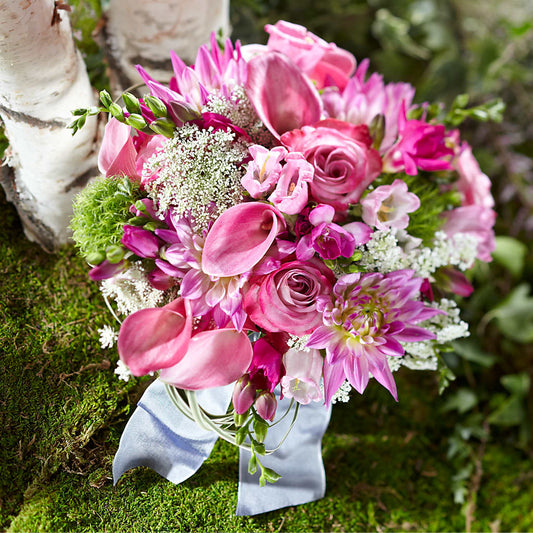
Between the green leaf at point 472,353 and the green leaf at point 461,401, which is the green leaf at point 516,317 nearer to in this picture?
the green leaf at point 472,353

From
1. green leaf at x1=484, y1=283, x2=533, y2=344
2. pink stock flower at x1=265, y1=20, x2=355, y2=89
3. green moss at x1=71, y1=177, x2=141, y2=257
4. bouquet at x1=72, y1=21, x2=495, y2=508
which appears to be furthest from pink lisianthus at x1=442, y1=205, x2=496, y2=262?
green moss at x1=71, y1=177, x2=141, y2=257

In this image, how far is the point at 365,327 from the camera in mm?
511

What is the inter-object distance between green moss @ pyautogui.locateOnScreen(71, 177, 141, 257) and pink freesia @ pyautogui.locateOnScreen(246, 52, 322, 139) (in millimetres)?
182

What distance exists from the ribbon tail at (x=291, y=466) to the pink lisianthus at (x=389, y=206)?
27 cm

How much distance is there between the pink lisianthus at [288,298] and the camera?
496 mm

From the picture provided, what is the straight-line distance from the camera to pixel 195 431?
62cm

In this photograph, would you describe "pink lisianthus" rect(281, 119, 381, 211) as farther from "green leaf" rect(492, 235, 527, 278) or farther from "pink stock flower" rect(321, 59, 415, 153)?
"green leaf" rect(492, 235, 527, 278)

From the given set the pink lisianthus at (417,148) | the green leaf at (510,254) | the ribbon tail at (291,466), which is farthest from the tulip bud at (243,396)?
the green leaf at (510,254)

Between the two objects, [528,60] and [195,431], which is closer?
[195,431]

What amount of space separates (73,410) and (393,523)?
0.51 meters

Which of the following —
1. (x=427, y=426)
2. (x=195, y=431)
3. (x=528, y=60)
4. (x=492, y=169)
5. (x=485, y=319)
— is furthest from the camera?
(x=528, y=60)

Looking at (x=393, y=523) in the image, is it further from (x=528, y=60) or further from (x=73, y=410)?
(x=528, y=60)

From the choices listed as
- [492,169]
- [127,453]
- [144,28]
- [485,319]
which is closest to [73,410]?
[127,453]

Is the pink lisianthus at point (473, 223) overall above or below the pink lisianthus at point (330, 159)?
below
